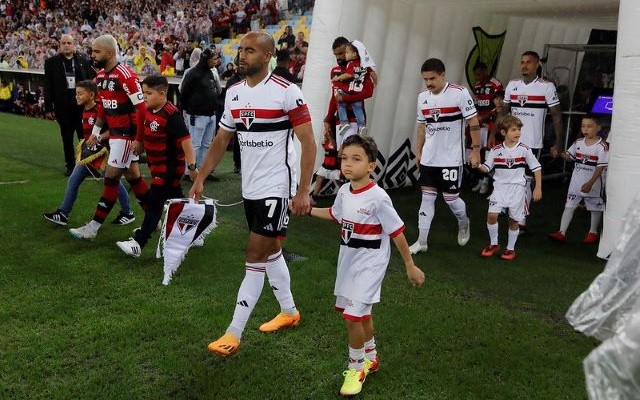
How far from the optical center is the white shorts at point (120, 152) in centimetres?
544

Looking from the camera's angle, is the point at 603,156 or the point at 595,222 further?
the point at 595,222

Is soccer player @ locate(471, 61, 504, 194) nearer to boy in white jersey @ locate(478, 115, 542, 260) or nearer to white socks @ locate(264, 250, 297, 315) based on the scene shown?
boy in white jersey @ locate(478, 115, 542, 260)

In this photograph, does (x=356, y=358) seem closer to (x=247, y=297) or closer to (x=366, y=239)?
(x=366, y=239)

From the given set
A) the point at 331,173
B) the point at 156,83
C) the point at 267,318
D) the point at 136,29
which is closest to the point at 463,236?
the point at 331,173

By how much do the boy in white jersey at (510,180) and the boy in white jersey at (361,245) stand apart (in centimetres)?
279

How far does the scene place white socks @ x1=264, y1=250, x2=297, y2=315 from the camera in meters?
3.72

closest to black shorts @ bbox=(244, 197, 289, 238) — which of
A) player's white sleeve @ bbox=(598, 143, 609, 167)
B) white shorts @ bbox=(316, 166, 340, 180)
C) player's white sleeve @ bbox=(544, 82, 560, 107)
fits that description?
white shorts @ bbox=(316, 166, 340, 180)

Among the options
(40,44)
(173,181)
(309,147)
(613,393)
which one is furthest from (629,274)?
(40,44)

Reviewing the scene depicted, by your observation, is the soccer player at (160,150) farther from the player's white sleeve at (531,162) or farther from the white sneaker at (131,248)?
A: the player's white sleeve at (531,162)

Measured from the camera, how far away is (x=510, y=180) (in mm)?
5605

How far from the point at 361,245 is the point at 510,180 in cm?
299

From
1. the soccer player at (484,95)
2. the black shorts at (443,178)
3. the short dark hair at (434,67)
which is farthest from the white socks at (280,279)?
the soccer player at (484,95)

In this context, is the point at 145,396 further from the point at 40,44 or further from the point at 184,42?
the point at 40,44

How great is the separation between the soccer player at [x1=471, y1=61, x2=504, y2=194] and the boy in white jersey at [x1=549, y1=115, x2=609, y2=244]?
2104 millimetres
